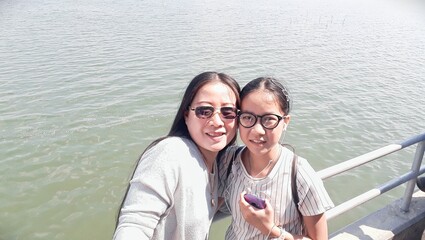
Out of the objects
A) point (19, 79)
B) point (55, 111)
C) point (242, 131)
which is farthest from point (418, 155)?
point (19, 79)

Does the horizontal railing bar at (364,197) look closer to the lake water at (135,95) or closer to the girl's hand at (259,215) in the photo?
the girl's hand at (259,215)

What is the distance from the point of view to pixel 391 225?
3.76 m

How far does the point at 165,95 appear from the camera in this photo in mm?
12836

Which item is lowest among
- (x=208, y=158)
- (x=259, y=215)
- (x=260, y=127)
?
(x=259, y=215)

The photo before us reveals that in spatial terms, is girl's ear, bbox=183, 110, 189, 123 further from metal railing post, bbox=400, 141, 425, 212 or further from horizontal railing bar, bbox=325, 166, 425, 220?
metal railing post, bbox=400, 141, 425, 212

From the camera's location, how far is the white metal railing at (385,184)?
2.72 m

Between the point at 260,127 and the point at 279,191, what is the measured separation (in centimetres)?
40

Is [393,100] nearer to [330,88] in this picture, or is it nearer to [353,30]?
[330,88]

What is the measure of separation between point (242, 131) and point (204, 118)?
0.85 ft

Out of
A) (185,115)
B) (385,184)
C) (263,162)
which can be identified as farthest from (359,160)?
(185,115)

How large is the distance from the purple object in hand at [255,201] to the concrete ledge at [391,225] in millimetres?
1659

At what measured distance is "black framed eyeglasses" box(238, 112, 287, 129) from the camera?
85.8 inches

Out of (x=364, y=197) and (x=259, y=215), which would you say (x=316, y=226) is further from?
(x=364, y=197)

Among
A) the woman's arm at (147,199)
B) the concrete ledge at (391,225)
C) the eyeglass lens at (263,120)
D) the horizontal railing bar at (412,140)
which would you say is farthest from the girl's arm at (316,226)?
the horizontal railing bar at (412,140)
